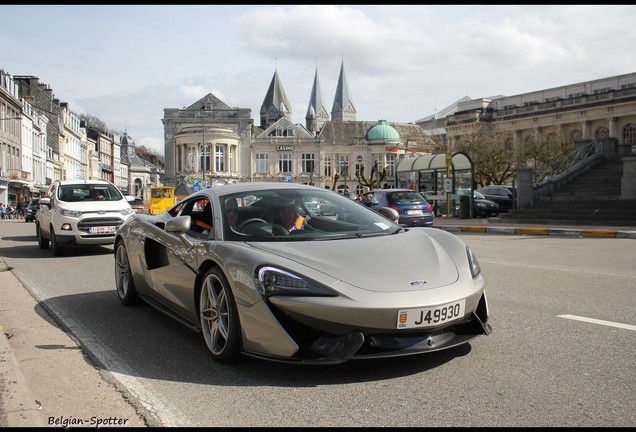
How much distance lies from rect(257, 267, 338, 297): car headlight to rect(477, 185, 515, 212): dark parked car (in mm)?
30556

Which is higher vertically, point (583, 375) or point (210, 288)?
point (210, 288)

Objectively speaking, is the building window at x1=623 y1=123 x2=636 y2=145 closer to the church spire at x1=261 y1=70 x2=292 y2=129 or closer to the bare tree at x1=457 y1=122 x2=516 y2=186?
the bare tree at x1=457 y1=122 x2=516 y2=186

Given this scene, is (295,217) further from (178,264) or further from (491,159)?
(491,159)

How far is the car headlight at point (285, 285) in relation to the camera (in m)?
3.93

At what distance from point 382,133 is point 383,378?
110m

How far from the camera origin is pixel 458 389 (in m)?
3.76

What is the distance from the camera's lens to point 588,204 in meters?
23.4

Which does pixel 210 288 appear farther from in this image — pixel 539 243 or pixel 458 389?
pixel 539 243

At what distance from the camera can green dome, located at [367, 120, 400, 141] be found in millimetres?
111562

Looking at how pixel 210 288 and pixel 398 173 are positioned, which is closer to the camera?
pixel 210 288

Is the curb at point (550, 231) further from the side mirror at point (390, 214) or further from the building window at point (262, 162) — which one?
the building window at point (262, 162)

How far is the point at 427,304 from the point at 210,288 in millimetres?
1729

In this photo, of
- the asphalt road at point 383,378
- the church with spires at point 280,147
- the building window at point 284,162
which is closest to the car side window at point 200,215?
the asphalt road at point 383,378

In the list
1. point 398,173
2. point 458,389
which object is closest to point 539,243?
point 458,389
